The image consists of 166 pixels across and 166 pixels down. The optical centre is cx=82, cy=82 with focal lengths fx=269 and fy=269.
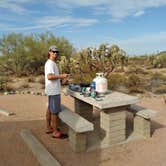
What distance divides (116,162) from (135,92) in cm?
655

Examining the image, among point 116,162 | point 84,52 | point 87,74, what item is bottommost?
point 116,162

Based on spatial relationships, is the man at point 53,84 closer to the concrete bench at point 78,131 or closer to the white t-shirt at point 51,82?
the white t-shirt at point 51,82

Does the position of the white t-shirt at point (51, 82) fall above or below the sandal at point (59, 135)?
above

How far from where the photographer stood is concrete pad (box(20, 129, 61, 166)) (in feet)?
12.3

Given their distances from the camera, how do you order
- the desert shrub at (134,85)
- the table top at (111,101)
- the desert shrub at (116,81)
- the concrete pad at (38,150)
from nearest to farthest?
the concrete pad at (38,150)
the table top at (111,101)
the desert shrub at (134,85)
the desert shrub at (116,81)

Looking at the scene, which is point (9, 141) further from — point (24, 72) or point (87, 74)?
point (24, 72)

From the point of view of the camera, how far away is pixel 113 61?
10750mm

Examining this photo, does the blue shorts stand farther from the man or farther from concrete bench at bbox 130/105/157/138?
concrete bench at bbox 130/105/157/138

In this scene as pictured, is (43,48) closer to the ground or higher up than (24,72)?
higher up

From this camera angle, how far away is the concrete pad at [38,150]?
3742 mm

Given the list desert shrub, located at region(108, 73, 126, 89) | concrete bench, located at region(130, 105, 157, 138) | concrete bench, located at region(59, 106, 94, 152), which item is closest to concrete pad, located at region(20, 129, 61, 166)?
concrete bench, located at region(59, 106, 94, 152)

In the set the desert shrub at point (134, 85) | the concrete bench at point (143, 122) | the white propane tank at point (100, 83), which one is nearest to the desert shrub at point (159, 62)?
the desert shrub at point (134, 85)

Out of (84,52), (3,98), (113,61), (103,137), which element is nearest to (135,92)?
(113,61)

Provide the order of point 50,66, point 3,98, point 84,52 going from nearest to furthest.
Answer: point 50,66 < point 3,98 < point 84,52
